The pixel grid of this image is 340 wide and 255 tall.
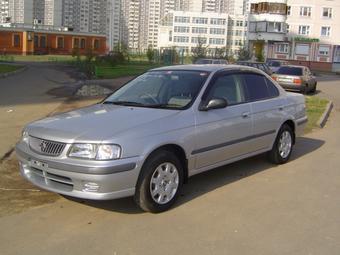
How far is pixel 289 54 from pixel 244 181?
3210 inches

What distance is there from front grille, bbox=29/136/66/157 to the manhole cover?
45.4 feet

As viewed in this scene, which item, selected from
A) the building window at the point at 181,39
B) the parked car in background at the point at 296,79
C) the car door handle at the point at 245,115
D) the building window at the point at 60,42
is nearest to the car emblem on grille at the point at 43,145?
the car door handle at the point at 245,115

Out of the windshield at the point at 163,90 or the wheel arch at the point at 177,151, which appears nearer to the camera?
the wheel arch at the point at 177,151

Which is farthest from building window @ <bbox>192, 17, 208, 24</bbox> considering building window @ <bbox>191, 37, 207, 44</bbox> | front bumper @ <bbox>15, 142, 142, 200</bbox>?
front bumper @ <bbox>15, 142, 142, 200</bbox>

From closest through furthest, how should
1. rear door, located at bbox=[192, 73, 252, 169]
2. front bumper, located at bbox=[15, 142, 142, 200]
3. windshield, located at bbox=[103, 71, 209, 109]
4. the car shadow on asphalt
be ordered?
1. front bumper, located at bbox=[15, 142, 142, 200]
2. the car shadow on asphalt
3. rear door, located at bbox=[192, 73, 252, 169]
4. windshield, located at bbox=[103, 71, 209, 109]

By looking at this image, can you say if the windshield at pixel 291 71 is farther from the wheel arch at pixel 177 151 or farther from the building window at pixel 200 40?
the building window at pixel 200 40

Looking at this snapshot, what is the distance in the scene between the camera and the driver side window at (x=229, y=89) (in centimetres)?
641

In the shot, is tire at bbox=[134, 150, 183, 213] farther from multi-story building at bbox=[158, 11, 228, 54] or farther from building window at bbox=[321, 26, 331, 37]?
multi-story building at bbox=[158, 11, 228, 54]

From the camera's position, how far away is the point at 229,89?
22.0 ft

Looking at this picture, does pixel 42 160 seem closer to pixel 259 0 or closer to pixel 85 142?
pixel 85 142

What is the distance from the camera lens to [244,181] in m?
6.84

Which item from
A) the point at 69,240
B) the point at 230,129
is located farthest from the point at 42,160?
the point at 230,129

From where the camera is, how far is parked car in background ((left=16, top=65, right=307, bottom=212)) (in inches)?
196

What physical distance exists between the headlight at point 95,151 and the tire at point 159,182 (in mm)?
415
